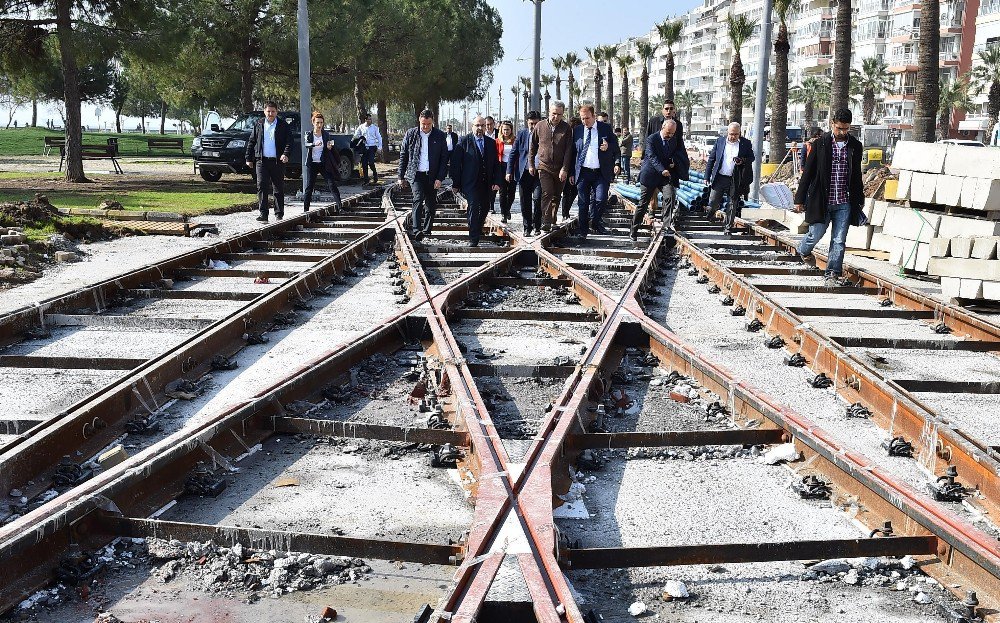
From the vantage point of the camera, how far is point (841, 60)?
29.5 m

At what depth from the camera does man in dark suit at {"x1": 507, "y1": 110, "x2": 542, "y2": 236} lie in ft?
54.7

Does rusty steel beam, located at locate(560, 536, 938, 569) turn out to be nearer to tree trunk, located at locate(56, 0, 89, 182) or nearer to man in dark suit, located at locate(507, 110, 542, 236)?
man in dark suit, located at locate(507, 110, 542, 236)

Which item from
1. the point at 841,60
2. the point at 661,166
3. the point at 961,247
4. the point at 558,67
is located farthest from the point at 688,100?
the point at 961,247

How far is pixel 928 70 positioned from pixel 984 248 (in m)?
15.9

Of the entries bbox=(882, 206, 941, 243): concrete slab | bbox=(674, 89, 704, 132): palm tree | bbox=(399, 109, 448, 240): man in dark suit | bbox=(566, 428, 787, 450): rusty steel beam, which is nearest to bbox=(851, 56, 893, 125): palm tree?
bbox=(674, 89, 704, 132): palm tree

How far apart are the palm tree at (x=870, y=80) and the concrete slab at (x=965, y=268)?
8493 centimetres

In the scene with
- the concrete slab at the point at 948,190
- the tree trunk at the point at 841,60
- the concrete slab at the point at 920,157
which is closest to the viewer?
the concrete slab at the point at 948,190

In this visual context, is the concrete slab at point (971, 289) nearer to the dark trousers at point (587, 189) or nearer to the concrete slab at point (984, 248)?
the concrete slab at point (984, 248)

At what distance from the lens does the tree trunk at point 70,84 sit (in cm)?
2597

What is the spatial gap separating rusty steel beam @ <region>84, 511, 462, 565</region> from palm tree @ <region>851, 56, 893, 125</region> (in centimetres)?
9437

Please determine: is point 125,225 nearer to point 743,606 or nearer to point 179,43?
point 179,43

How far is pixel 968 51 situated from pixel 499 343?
8949cm

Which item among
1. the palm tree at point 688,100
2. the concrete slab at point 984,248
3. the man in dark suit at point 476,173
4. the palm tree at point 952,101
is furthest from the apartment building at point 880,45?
the concrete slab at point 984,248

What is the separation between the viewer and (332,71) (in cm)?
3766
